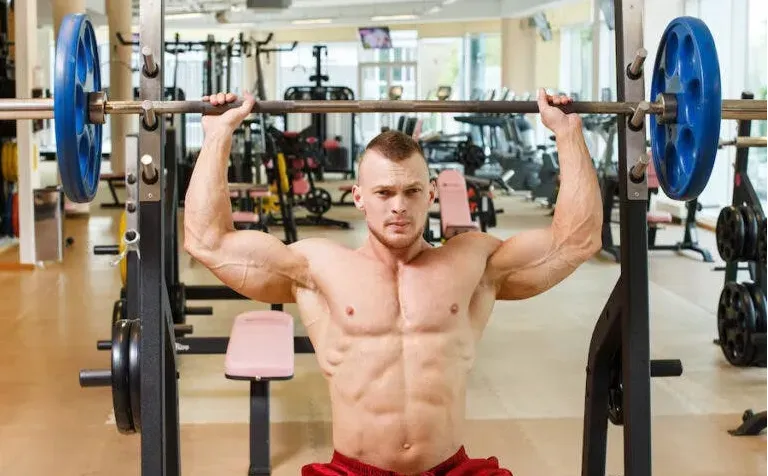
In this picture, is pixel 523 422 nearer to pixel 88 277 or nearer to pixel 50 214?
pixel 88 277

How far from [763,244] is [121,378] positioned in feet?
9.25

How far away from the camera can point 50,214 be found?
6.90 m

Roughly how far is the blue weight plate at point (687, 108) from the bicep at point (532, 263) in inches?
10.3

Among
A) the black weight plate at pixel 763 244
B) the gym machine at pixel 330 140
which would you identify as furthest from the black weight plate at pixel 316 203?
the black weight plate at pixel 763 244

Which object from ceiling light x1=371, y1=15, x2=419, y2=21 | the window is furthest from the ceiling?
the window

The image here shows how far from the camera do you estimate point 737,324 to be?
4.15m

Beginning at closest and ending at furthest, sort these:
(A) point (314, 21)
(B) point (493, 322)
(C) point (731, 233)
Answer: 1. (C) point (731, 233)
2. (B) point (493, 322)
3. (A) point (314, 21)

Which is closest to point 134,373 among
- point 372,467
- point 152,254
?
point 152,254

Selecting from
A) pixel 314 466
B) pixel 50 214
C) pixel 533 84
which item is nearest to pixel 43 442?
pixel 314 466

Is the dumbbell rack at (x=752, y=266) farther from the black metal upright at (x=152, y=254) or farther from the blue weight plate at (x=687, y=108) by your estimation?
the black metal upright at (x=152, y=254)

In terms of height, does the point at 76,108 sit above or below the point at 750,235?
above

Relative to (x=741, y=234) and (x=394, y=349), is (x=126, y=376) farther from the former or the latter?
(x=741, y=234)

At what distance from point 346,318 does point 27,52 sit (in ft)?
17.5

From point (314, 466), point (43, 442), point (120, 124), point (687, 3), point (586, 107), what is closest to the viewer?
point (314, 466)
